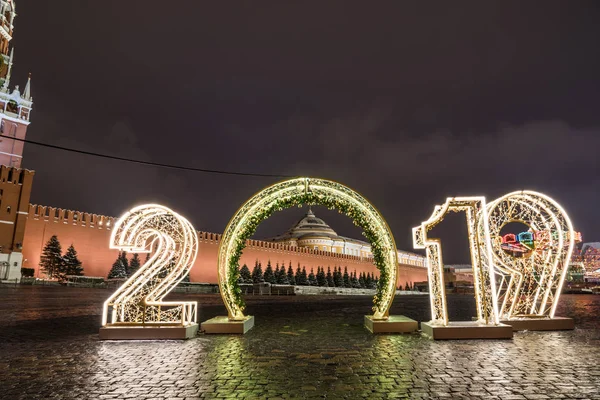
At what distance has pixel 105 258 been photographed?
101 feet

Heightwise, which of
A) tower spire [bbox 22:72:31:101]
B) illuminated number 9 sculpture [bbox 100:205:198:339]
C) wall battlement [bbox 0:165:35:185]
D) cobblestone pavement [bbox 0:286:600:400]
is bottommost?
cobblestone pavement [bbox 0:286:600:400]

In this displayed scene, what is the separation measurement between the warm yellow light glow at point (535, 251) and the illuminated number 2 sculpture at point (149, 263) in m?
6.77

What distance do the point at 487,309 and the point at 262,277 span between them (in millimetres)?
29305

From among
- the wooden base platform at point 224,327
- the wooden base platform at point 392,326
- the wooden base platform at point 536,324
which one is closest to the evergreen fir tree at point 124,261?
the wooden base platform at point 224,327

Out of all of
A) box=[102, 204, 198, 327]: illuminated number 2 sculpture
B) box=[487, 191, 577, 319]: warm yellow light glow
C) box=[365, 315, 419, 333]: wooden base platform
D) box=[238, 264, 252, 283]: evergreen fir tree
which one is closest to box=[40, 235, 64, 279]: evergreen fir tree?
box=[238, 264, 252, 283]: evergreen fir tree

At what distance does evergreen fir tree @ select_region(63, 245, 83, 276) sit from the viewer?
27.7 meters

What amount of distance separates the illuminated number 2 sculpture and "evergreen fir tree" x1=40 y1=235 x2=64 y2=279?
24461 millimetres

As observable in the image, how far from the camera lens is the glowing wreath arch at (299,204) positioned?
27.0 ft

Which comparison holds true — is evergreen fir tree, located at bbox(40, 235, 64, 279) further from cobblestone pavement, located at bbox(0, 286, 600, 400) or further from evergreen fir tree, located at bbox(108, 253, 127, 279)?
cobblestone pavement, located at bbox(0, 286, 600, 400)

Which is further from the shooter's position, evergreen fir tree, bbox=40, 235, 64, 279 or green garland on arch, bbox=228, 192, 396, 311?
evergreen fir tree, bbox=40, 235, 64, 279

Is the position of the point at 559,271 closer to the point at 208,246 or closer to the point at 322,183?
the point at 322,183

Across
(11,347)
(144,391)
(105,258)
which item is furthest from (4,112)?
(144,391)

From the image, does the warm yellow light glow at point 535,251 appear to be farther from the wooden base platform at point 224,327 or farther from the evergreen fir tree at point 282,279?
→ the evergreen fir tree at point 282,279

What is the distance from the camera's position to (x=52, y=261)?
27406 millimetres
